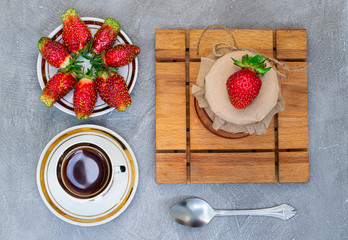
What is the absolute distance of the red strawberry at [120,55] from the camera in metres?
0.62

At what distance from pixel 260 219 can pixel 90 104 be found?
16.7 inches

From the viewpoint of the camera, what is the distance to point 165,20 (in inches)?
27.6

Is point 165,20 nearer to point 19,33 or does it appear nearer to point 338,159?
point 19,33

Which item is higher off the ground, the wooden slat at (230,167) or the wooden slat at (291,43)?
the wooden slat at (291,43)

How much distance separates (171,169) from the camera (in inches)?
26.5

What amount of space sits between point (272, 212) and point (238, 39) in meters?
0.37

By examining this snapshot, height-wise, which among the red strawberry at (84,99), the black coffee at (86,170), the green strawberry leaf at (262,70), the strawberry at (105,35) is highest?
the strawberry at (105,35)

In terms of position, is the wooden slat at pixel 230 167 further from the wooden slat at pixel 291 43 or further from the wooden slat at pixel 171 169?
the wooden slat at pixel 291 43

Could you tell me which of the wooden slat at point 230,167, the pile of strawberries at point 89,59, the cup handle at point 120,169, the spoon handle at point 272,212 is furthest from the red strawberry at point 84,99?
the spoon handle at point 272,212

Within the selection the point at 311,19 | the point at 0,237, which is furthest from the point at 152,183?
the point at 311,19

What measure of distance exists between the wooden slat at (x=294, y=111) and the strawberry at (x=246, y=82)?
17 centimetres

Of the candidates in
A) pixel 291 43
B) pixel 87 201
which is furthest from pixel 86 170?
pixel 291 43

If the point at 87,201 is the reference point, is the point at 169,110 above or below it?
above

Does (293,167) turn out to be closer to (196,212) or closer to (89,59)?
(196,212)
